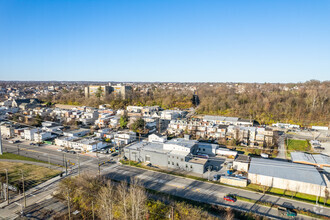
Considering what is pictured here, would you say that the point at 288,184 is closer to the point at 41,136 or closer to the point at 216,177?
the point at 216,177

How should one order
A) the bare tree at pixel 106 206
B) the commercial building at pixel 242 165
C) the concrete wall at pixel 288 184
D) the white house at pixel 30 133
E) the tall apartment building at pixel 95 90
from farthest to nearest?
the tall apartment building at pixel 95 90, the white house at pixel 30 133, the commercial building at pixel 242 165, the concrete wall at pixel 288 184, the bare tree at pixel 106 206

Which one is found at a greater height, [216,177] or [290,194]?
[216,177]

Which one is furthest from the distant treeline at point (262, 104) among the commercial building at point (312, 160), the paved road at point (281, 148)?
the commercial building at point (312, 160)

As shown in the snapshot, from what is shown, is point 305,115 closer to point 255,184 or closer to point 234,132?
point 234,132

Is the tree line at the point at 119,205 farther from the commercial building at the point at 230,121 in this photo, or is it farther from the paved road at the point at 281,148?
the commercial building at the point at 230,121

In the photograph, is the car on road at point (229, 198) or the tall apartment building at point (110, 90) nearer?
the car on road at point (229, 198)

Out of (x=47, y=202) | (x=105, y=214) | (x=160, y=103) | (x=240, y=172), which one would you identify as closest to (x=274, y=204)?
(x=240, y=172)

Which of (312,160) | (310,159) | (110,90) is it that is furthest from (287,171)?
(110,90)
